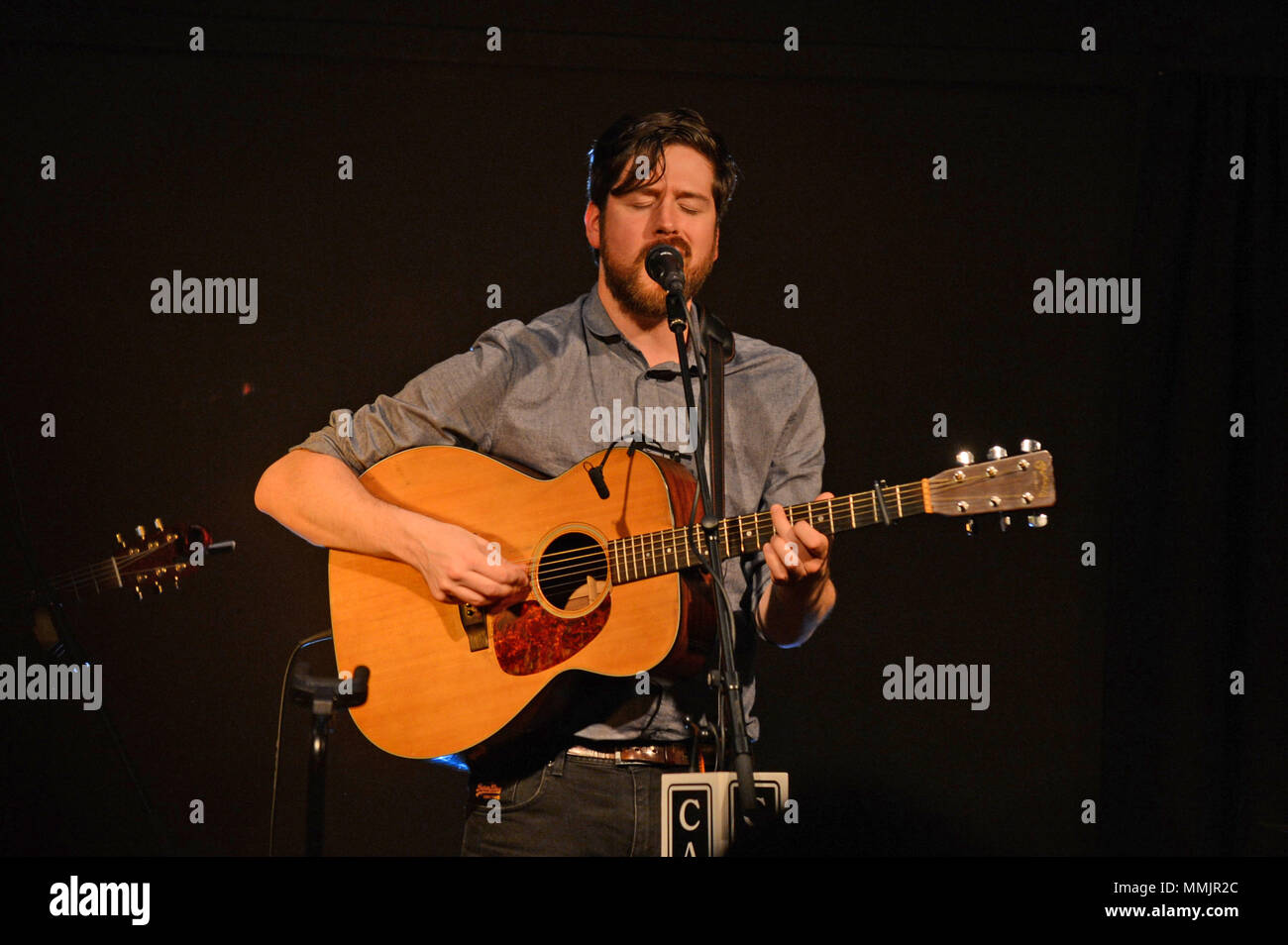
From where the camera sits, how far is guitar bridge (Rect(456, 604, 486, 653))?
2.66 meters

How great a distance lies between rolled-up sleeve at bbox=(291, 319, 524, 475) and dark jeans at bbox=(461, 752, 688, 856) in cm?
89

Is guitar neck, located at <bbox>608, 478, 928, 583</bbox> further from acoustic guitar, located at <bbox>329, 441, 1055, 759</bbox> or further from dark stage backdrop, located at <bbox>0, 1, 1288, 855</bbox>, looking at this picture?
dark stage backdrop, located at <bbox>0, 1, 1288, 855</bbox>

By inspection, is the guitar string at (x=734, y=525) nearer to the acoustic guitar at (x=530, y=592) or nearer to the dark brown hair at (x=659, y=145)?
the acoustic guitar at (x=530, y=592)

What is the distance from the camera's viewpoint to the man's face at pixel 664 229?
2.95 metres

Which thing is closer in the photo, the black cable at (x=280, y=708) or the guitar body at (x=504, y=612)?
the guitar body at (x=504, y=612)

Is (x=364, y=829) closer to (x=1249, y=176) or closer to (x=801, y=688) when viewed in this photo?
(x=801, y=688)

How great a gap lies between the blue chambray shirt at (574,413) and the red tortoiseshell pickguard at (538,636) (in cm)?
40

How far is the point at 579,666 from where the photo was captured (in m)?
2.54

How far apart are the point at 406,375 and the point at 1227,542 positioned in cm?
292

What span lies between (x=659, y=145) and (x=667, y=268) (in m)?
0.83
